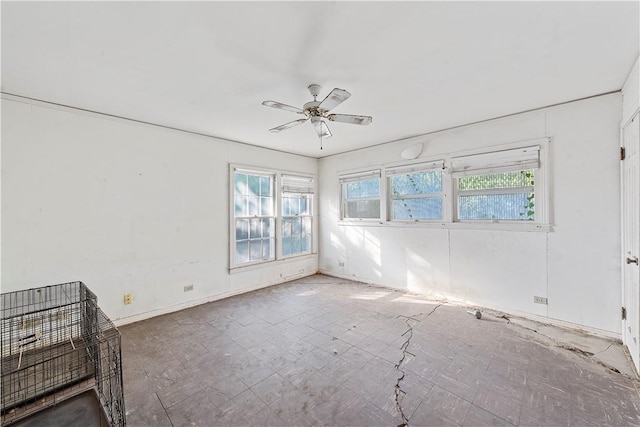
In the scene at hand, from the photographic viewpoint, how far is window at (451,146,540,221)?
3.23 meters

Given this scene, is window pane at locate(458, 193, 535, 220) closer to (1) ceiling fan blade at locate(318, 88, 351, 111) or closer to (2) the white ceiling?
(2) the white ceiling

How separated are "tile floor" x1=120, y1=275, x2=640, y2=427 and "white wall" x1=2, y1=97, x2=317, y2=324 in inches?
22.5

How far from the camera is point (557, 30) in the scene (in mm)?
1740

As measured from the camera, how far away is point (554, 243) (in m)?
3.03

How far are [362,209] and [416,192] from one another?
3.63ft

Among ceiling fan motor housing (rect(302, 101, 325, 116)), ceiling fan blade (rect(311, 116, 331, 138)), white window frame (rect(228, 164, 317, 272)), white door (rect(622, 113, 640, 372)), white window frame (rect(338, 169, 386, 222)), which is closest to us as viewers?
white door (rect(622, 113, 640, 372))

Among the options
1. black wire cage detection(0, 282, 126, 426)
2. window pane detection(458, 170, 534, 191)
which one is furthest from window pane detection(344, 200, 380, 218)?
black wire cage detection(0, 282, 126, 426)

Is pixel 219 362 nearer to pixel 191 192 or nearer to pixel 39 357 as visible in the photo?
pixel 39 357

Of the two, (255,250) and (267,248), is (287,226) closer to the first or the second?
(267,248)

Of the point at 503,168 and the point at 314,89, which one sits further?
the point at 503,168

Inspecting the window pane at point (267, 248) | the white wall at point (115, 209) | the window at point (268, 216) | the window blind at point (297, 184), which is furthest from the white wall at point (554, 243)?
the white wall at point (115, 209)

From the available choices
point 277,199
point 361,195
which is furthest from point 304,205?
point 361,195

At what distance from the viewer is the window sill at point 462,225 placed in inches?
124

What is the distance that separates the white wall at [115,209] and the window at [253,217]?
0.80 ft
